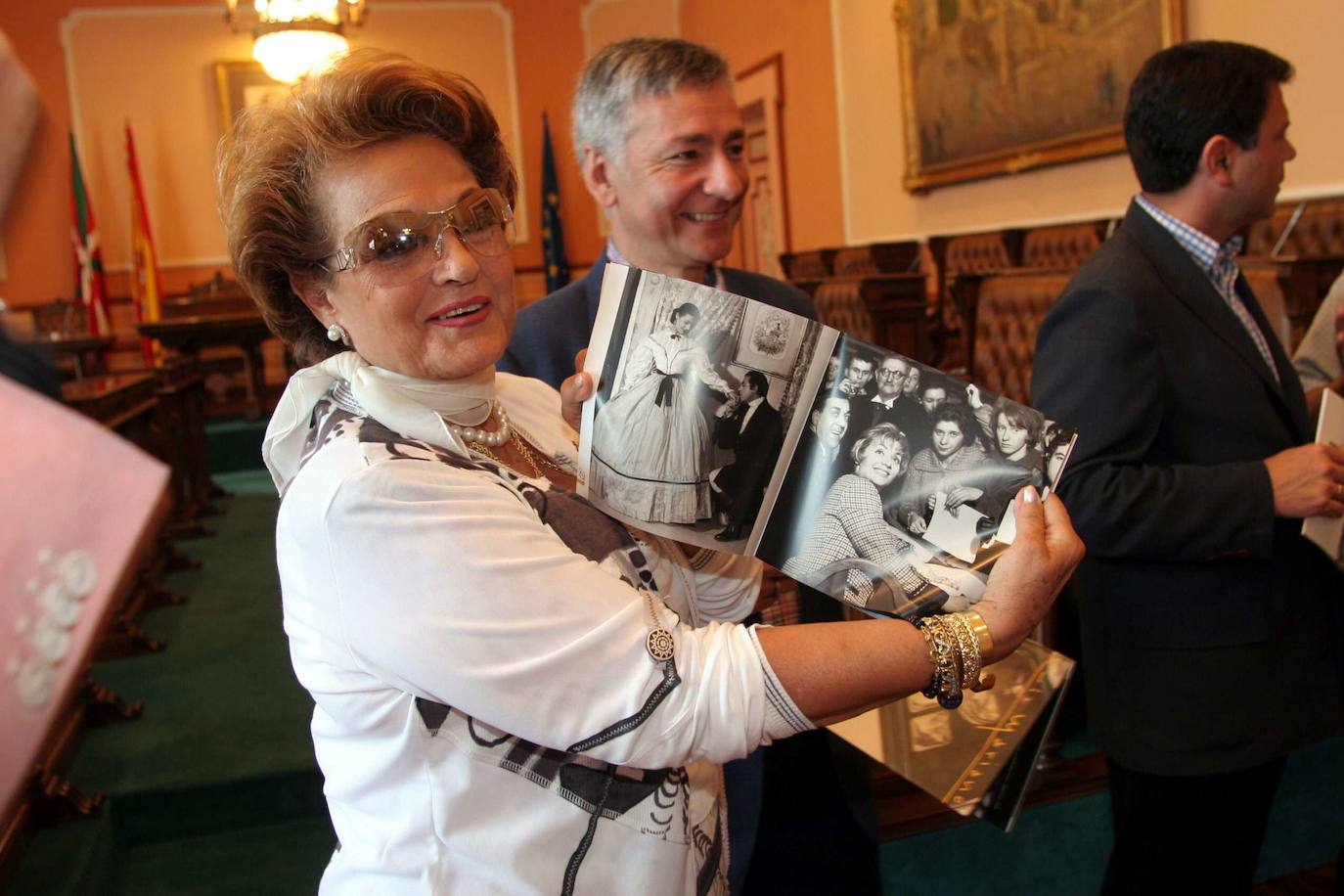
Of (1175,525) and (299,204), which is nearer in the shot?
(299,204)

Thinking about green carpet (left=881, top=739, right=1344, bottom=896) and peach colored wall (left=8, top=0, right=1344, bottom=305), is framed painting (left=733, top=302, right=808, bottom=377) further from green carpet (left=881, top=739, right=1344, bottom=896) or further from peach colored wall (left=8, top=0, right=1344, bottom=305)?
peach colored wall (left=8, top=0, right=1344, bottom=305)

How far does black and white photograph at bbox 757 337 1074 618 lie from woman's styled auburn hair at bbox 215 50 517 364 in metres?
0.48

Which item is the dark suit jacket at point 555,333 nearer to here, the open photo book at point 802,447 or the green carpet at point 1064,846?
the open photo book at point 802,447

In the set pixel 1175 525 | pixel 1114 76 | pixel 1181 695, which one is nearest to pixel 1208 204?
pixel 1175 525

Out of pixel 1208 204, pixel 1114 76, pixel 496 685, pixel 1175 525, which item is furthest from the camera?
pixel 1114 76

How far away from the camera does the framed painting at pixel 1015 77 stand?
5.48 m

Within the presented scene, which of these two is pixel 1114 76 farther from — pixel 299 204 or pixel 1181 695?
pixel 299 204

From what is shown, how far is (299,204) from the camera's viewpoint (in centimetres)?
102

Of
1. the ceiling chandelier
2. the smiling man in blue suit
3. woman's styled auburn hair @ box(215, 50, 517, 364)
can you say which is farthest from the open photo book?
the ceiling chandelier

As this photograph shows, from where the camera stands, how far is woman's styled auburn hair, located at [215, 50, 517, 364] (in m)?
1.00

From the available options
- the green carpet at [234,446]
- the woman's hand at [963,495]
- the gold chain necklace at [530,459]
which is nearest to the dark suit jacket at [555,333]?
the gold chain necklace at [530,459]

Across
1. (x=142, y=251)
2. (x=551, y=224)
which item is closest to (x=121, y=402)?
(x=142, y=251)

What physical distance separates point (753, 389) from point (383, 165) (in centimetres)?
42

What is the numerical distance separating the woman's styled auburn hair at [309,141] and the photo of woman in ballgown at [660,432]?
1.05 feet
